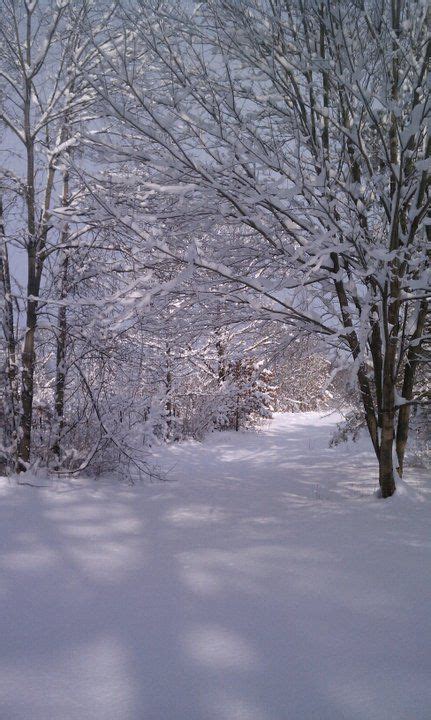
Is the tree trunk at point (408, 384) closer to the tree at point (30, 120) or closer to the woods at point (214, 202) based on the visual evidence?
the woods at point (214, 202)

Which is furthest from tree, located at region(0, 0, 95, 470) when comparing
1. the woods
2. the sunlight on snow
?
the sunlight on snow

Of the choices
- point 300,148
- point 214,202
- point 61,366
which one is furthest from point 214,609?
point 61,366

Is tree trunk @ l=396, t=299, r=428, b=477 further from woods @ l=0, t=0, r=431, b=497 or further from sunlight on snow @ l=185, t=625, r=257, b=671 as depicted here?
sunlight on snow @ l=185, t=625, r=257, b=671

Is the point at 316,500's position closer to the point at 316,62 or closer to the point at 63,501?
the point at 63,501

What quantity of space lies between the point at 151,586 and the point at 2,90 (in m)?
5.51

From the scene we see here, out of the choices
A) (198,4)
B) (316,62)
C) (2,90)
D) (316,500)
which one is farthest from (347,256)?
(2,90)

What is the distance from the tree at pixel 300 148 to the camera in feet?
11.3

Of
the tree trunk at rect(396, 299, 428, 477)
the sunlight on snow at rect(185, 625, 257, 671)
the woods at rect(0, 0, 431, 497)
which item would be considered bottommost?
the sunlight on snow at rect(185, 625, 257, 671)

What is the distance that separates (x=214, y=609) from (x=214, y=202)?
306cm

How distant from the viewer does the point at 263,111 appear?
176 inches

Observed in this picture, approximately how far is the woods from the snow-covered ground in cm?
102

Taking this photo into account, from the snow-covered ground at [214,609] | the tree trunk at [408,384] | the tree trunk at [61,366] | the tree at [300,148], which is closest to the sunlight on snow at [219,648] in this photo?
the snow-covered ground at [214,609]

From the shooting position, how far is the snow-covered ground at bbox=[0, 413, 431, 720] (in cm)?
147

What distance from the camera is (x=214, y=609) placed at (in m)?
Answer: 2.04
